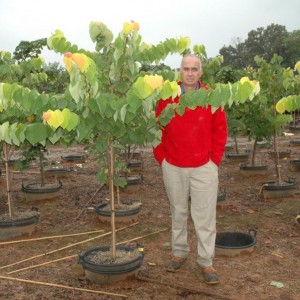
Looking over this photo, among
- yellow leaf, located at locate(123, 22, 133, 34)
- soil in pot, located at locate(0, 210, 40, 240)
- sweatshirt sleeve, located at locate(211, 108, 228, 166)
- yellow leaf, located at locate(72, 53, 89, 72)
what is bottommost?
soil in pot, located at locate(0, 210, 40, 240)

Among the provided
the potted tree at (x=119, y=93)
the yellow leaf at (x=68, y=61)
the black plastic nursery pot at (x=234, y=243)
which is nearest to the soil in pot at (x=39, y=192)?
the potted tree at (x=119, y=93)

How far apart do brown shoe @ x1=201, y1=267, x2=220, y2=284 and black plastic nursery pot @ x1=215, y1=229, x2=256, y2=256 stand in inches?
27.7

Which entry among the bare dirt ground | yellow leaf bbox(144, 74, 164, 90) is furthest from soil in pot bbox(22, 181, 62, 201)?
yellow leaf bbox(144, 74, 164, 90)

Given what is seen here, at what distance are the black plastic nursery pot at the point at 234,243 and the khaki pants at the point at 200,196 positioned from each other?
700 millimetres

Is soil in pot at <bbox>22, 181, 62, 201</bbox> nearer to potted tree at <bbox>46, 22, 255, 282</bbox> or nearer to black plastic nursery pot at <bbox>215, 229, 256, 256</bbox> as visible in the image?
potted tree at <bbox>46, 22, 255, 282</bbox>

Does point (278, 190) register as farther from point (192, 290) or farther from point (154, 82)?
point (154, 82)

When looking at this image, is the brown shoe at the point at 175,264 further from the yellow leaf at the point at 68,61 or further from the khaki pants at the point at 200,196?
the yellow leaf at the point at 68,61

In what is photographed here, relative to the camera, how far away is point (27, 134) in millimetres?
2998

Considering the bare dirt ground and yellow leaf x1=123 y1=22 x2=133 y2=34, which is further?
the bare dirt ground

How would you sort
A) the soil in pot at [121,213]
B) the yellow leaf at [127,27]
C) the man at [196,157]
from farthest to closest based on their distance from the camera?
the soil in pot at [121,213]
the man at [196,157]
the yellow leaf at [127,27]

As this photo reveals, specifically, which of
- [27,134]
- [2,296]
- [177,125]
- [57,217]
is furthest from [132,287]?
[57,217]

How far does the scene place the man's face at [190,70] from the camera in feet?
12.9

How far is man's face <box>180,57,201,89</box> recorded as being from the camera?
3932mm

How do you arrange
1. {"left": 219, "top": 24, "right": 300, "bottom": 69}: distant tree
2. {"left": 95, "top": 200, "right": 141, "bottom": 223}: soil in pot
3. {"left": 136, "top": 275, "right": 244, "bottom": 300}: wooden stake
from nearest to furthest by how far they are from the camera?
{"left": 136, "top": 275, "right": 244, "bottom": 300}: wooden stake < {"left": 95, "top": 200, "right": 141, "bottom": 223}: soil in pot < {"left": 219, "top": 24, "right": 300, "bottom": 69}: distant tree
